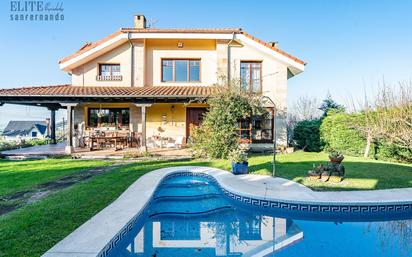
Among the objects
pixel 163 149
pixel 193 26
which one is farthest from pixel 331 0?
pixel 163 149

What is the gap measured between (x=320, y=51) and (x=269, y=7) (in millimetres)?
9387

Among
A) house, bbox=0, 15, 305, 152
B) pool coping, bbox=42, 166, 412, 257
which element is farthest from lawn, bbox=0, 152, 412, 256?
house, bbox=0, 15, 305, 152

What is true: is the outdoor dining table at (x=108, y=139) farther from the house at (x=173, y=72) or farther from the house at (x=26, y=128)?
the house at (x=26, y=128)

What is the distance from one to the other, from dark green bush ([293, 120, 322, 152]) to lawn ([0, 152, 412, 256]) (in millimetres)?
A: 6512

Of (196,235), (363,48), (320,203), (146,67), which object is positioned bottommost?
(196,235)

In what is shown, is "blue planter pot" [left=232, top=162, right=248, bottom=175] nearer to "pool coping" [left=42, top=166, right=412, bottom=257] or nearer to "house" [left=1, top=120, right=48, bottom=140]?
"pool coping" [left=42, top=166, right=412, bottom=257]

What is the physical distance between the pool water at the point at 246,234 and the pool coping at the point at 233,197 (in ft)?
0.91

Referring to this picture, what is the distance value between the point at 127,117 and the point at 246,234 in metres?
14.6

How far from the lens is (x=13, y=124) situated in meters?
47.4

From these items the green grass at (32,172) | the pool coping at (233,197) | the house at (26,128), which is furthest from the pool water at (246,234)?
the house at (26,128)

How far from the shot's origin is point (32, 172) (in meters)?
10.4

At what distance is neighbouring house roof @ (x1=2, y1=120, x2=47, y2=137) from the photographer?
44.2 m

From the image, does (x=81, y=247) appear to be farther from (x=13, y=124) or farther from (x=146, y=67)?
(x=13, y=124)

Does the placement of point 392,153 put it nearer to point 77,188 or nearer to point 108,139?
point 77,188
